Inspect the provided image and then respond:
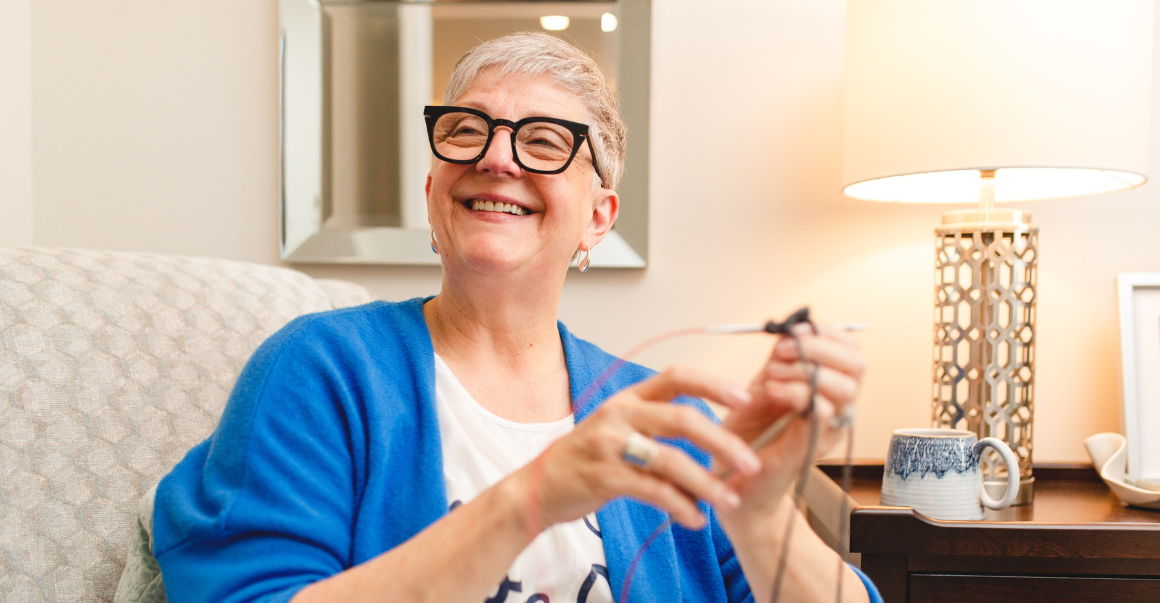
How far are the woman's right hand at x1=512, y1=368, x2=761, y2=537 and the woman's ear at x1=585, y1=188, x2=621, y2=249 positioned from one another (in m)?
0.52

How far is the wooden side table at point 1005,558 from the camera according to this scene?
39.9 inches

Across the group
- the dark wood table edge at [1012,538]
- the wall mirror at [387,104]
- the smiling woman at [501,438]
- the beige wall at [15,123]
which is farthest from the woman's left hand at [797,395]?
the beige wall at [15,123]

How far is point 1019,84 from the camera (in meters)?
1.07

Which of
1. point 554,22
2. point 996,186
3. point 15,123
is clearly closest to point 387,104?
point 554,22

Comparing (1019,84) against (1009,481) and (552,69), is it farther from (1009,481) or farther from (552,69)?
(552,69)

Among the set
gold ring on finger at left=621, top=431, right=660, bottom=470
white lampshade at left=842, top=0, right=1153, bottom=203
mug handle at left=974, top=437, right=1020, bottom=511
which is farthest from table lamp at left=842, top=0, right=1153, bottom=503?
gold ring on finger at left=621, top=431, right=660, bottom=470

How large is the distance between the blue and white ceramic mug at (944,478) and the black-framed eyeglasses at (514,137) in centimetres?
70

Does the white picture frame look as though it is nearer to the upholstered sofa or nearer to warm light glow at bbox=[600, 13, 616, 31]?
warm light glow at bbox=[600, 13, 616, 31]

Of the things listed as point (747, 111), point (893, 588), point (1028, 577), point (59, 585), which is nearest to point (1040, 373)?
point (1028, 577)

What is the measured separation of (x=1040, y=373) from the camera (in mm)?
1474

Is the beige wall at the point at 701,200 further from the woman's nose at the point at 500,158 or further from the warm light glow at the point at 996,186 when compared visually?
the woman's nose at the point at 500,158

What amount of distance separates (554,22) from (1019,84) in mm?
876

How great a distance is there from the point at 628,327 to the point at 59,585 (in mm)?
1053

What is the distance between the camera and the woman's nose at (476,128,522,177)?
2.81 ft
